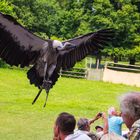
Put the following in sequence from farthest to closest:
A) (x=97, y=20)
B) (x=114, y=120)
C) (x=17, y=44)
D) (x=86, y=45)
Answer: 1. (x=97, y=20)
2. (x=114, y=120)
3. (x=86, y=45)
4. (x=17, y=44)

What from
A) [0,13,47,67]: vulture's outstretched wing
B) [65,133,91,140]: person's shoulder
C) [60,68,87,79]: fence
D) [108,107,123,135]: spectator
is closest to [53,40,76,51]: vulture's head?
[0,13,47,67]: vulture's outstretched wing

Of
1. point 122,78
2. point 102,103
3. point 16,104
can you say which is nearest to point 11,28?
point 16,104

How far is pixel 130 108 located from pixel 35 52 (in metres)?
2.37

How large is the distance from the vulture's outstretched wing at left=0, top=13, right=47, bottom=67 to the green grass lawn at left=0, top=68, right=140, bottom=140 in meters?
2.63

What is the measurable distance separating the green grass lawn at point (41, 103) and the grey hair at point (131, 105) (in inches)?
177

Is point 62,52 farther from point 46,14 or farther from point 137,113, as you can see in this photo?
point 46,14

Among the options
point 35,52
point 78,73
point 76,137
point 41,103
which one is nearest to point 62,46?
point 35,52

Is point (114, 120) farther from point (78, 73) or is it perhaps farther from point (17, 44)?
point (78, 73)

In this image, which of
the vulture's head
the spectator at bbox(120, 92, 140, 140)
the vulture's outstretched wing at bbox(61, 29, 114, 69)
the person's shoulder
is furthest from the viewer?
the vulture's outstretched wing at bbox(61, 29, 114, 69)

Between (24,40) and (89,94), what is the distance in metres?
14.1

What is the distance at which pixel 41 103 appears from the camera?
15.2m

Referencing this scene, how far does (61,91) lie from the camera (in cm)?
1906

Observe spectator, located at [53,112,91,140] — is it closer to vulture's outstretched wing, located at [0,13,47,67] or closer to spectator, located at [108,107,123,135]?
vulture's outstretched wing, located at [0,13,47,67]

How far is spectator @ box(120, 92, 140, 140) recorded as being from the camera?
2772mm
